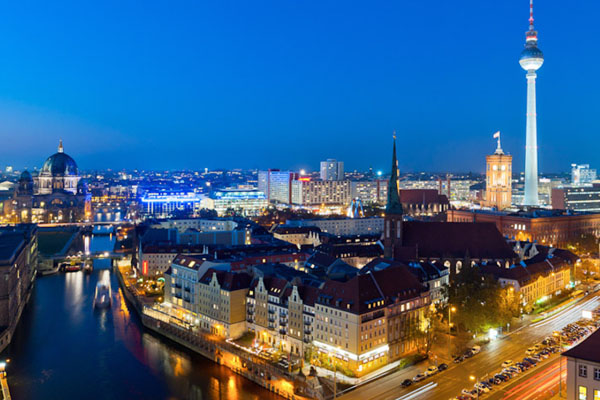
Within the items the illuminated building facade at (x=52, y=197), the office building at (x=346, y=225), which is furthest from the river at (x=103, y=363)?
the illuminated building facade at (x=52, y=197)

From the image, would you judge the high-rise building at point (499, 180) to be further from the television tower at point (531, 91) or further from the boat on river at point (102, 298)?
the boat on river at point (102, 298)

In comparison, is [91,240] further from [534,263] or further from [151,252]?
[534,263]

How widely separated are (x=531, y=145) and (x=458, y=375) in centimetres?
6604

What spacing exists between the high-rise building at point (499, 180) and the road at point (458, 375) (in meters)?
53.5

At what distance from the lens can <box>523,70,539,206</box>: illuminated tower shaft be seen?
259 feet

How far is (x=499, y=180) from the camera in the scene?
260 ft

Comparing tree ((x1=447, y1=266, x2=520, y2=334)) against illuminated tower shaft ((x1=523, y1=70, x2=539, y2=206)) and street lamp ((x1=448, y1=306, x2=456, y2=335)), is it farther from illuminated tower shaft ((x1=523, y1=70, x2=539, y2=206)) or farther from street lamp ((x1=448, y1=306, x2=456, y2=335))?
illuminated tower shaft ((x1=523, y1=70, x2=539, y2=206))

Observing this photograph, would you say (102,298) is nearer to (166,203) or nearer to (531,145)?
(531,145)

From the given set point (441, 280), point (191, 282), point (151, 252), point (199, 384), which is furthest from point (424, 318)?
point (151, 252)

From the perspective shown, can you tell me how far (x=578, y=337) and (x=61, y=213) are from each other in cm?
8368

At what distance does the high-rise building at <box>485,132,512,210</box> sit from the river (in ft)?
196

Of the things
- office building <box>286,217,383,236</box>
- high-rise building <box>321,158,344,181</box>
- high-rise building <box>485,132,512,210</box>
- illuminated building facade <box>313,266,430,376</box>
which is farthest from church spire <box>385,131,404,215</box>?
high-rise building <box>321,158,344,181</box>

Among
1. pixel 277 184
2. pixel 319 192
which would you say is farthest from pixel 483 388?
pixel 277 184

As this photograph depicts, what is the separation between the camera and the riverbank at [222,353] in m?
23.2
